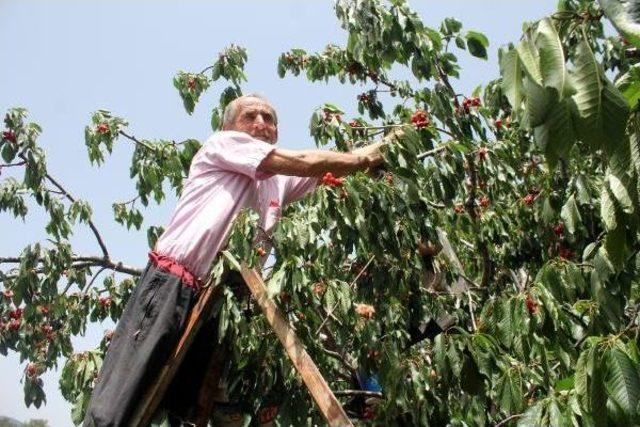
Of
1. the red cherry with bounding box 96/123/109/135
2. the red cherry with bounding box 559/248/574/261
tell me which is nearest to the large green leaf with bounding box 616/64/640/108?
the red cherry with bounding box 559/248/574/261

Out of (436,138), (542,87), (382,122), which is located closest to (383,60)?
(436,138)

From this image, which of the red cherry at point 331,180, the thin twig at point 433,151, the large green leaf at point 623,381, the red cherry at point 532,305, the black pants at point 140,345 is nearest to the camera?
the large green leaf at point 623,381

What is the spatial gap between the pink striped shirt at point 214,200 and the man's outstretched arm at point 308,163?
35mm

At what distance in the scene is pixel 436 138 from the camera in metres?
2.81

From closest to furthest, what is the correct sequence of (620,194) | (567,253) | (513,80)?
(513,80) < (620,194) < (567,253)

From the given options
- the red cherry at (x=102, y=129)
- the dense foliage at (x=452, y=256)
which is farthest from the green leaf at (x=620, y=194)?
the red cherry at (x=102, y=129)

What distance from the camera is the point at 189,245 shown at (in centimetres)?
247

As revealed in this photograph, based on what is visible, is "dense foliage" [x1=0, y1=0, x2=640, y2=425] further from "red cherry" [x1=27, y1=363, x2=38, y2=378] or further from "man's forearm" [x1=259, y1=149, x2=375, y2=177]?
"red cherry" [x1=27, y1=363, x2=38, y2=378]

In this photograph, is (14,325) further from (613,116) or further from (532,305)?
(613,116)

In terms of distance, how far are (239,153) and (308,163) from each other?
0.25 meters

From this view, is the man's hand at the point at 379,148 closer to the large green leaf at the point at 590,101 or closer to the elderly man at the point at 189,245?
the elderly man at the point at 189,245

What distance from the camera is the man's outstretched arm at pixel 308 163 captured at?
8.09 ft

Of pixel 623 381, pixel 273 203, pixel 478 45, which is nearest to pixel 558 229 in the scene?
pixel 478 45

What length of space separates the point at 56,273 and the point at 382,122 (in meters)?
2.39
